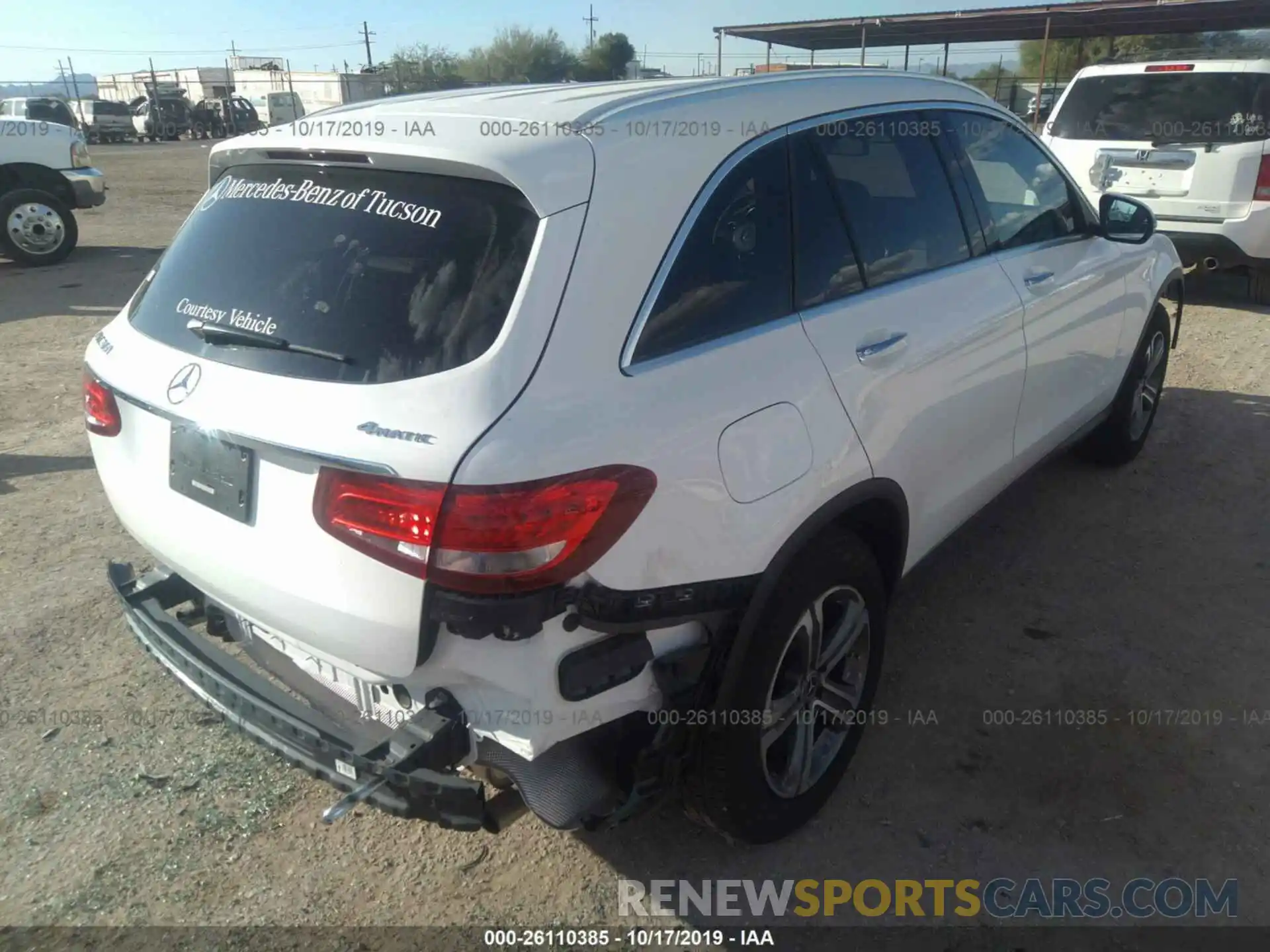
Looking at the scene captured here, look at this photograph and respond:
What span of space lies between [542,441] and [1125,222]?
3378 mm

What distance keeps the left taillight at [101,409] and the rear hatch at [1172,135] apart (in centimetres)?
773

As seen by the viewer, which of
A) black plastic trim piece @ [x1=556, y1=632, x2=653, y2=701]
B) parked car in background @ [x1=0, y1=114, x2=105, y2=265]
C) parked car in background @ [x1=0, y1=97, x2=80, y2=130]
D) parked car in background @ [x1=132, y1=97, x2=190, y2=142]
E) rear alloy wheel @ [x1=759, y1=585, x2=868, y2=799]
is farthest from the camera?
parked car in background @ [x1=132, y1=97, x2=190, y2=142]

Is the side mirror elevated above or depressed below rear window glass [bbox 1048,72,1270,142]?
below

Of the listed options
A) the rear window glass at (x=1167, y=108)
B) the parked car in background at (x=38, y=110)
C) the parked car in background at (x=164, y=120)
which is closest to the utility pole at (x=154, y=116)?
the parked car in background at (x=164, y=120)

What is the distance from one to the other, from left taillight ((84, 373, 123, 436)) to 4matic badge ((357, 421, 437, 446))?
98 centimetres

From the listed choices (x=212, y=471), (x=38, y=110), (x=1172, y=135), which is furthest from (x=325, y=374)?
(x=38, y=110)

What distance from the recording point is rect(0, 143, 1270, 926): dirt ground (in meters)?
2.56

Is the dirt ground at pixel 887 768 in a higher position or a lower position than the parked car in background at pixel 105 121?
lower

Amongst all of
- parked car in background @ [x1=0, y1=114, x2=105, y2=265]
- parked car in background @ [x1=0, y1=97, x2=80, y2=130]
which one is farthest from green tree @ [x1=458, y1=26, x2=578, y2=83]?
parked car in background @ [x1=0, y1=114, x2=105, y2=265]

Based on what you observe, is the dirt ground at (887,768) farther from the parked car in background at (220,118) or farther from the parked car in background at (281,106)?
the parked car in background at (281,106)

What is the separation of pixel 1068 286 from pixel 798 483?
2.08m

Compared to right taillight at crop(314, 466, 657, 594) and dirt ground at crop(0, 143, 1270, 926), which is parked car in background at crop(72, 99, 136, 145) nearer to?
dirt ground at crop(0, 143, 1270, 926)

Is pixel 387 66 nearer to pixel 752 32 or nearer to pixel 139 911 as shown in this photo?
pixel 752 32

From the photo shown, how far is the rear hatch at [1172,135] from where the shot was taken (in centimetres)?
741
